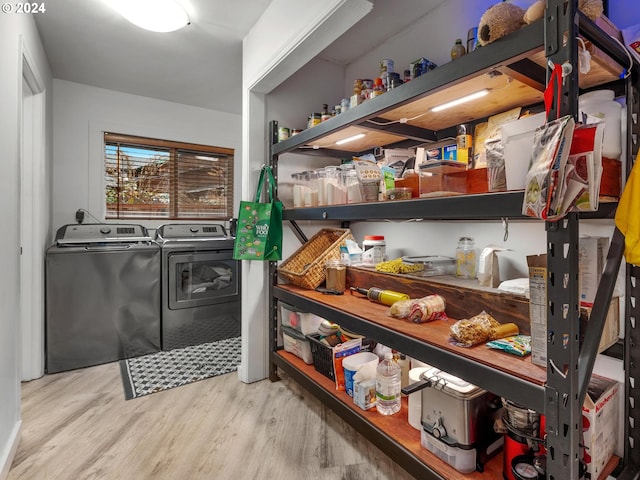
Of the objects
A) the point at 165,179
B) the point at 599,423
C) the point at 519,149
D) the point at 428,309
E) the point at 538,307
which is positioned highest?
the point at 165,179

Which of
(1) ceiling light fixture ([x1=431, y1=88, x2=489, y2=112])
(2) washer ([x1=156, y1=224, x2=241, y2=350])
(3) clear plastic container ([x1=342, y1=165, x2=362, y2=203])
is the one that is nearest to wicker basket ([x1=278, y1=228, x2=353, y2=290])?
(3) clear plastic container ([x1=342, y1=165, x2=362, y2=203])

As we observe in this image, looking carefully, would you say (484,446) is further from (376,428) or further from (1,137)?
(1,137)

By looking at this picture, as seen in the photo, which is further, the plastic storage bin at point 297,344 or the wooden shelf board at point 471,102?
the plastic storage bin at point 297,344

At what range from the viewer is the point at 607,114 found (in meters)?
1.01

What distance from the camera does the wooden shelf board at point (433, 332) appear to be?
0.93m

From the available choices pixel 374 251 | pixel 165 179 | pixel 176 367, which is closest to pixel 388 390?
pixel 374 251

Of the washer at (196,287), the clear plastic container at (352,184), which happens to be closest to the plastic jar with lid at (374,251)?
the clear plastic container at (352,184)

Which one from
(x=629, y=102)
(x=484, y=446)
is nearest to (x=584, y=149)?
(x=629, y=102)

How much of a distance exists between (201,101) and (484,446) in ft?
12.0

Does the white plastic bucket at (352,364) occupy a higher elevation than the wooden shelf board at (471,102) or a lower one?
lower

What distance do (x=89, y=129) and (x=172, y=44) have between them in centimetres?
138

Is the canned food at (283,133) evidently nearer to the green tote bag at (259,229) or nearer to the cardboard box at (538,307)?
the green tote bag at (259,229)

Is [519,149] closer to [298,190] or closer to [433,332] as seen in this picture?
[433,332]

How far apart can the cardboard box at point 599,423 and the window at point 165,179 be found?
3.57 metres
